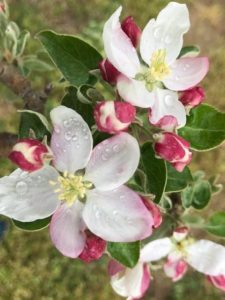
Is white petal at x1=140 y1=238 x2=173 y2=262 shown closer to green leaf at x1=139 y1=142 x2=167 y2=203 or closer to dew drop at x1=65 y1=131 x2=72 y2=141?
green leaf at x1=139 y1=142 x2=167 y2=203

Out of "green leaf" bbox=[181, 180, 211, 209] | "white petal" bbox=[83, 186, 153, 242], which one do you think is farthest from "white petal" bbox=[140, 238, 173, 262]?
"white petal" bbox=[83, 186, 153, 242]

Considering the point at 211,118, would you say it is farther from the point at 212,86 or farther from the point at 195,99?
the point at 212,86

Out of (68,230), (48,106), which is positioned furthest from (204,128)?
(48,106)

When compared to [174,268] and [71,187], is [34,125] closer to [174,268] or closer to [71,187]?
[71,187]

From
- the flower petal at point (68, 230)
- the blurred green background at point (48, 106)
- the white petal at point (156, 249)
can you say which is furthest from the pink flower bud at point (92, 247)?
the blurred green background at point (48, 106)

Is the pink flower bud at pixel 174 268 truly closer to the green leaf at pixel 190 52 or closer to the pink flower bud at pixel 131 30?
the green leaf at pixel 190 52

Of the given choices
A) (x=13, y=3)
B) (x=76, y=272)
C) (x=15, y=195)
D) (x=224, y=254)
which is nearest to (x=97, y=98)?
(x=15, y=195)
